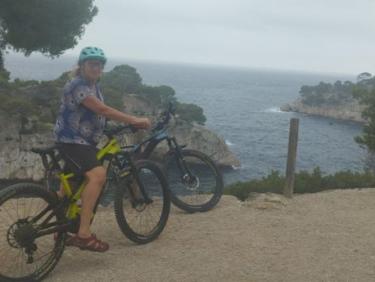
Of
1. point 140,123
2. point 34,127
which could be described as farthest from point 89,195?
point 34,127

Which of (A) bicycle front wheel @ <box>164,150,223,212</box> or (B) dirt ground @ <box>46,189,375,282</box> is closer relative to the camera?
(B) dirt ground @ <box>46,189,375,282</box>

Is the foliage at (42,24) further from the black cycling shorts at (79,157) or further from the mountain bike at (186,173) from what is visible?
the black cycling shorts at (79,157)

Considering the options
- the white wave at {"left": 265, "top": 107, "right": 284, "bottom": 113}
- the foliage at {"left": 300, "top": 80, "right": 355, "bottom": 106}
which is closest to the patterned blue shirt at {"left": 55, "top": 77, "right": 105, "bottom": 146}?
the foliage at {"left": 300, "top": 80, "right": 355, "bottom": 106}

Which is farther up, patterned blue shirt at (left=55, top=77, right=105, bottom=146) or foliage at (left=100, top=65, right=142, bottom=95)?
foliage at (left=100, top=65, right=142, bottom=95)

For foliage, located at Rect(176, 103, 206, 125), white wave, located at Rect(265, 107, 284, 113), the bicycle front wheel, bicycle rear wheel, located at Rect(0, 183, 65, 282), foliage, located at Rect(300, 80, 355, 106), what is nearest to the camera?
bicycle rear wheel, located at Rect(0, 183, 65, 282)

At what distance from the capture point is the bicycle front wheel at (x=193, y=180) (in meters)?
7.91

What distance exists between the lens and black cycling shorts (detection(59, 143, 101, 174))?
18.3ft

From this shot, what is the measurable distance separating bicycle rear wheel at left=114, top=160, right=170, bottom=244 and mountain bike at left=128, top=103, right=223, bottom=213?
584mm

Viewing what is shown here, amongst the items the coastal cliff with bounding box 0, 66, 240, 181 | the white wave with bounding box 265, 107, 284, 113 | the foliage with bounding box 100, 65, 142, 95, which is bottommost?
the coastal cliff with bounding box 0, 66, 240, 181

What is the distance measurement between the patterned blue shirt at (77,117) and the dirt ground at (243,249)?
4.79ft

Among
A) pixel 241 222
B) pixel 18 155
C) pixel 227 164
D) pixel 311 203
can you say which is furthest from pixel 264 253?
pixel 227 164

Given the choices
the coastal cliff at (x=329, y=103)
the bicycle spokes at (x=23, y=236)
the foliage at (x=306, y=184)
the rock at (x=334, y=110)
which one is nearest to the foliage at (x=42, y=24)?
the foliage at (x=306, y=184)

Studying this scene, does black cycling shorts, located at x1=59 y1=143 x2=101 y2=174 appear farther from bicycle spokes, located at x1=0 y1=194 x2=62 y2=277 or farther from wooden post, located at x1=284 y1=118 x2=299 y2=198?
wooden post, located at x1=284 y1=118 x2=299 y2=198

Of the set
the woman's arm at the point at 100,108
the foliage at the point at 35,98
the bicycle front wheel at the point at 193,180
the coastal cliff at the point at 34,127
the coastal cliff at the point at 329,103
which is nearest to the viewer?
the woman's arm at the point at 100,108
